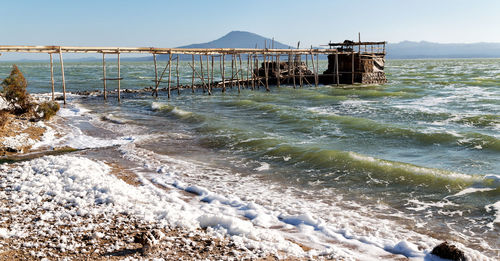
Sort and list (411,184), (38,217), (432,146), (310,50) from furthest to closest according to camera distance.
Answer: (310,50) → (432,146) → (411,184) → (38,217)

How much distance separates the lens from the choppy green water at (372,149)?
8.15 metres

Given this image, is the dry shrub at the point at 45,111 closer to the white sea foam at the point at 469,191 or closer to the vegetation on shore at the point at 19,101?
the vegetation on shore at the point at 19,101

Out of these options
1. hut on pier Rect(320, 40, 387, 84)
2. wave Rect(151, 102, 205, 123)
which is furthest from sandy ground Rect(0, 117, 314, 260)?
hut on pier Rect(320, 40, 387, 84)

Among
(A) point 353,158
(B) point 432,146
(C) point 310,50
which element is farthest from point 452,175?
(C) point 310,50

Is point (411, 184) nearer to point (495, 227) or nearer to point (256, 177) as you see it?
point (495, 227)

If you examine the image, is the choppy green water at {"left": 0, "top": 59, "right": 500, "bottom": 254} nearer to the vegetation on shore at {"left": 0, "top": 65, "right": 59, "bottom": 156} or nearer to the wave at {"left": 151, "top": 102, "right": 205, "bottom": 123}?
the wave at {"left": 151, "top": 102, "right": 205, "bottom": 123}

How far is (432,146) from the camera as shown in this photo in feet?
43.1

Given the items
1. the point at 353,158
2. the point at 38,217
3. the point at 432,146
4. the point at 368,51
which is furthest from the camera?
the point at 368,51

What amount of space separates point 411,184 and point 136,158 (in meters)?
6.86

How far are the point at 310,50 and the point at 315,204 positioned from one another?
27070mm

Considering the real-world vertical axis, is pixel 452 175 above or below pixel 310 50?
below

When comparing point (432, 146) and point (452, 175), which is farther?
point (432, 146)

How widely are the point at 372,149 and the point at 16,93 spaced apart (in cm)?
1397

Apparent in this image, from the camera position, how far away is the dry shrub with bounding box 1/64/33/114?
16875 millimetres
